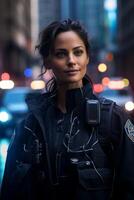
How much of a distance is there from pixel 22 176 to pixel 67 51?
0.61 metres

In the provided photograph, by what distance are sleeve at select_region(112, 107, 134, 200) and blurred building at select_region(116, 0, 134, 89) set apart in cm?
6969

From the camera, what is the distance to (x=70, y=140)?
298 cm

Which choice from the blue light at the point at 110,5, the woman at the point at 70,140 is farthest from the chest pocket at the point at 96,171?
the blue light at the point at 110,5

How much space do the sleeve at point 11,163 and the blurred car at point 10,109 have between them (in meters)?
13.4

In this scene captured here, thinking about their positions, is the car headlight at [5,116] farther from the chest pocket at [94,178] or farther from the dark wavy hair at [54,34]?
the chest pocket at [94,178]

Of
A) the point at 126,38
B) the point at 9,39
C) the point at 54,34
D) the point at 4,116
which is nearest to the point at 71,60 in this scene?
the point at 54,34

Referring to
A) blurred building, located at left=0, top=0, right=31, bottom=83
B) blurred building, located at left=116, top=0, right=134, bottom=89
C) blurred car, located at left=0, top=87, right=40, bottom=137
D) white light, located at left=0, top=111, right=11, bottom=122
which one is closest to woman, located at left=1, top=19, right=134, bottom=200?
blurred car, located at left=0, top=87, right=40, bottom=137

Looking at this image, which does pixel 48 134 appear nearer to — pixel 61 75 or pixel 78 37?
pixel 61 75

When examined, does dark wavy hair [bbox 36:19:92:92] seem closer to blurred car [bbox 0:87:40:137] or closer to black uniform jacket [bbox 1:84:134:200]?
black uniform jacket [bbox 1:84:134:200]

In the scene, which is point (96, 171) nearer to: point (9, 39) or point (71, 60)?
point (71, 60)

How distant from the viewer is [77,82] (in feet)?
10.2

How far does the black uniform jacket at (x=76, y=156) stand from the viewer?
293 cm

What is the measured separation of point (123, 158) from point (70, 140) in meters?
0.25

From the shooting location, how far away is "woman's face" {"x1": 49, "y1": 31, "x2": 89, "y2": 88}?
3.08 m
